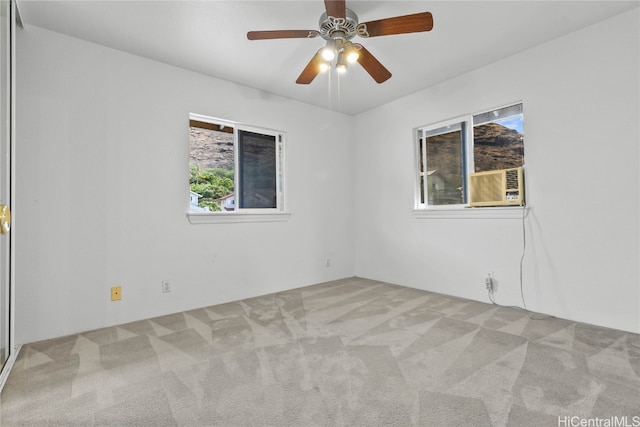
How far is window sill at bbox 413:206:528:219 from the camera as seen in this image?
287 centimetres

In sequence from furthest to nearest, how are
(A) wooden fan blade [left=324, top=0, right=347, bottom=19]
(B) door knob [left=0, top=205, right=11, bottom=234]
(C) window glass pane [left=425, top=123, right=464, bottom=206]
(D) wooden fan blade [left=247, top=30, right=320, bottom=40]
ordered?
1. (C) window glass pane [left=425, top=123, right=464, bottom=206]
2. (D) wooden fan blade [left=247, top=30, right=320, bottom=40]
3. (A) wooden fan blade [left=324, top=0, right=347, bottom=19]
4. (B) door knob [left=0, top=205, right=11, bottom=234]

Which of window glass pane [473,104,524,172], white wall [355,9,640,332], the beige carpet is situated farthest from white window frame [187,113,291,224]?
window glass pane [473,104,524,172]

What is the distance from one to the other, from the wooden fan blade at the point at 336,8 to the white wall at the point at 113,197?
1.85 metres

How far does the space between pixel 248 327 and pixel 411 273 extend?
7.03 ft

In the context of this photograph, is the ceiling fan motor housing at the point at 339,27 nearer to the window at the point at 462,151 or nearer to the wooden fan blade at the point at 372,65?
the wooden fan blade at the point at 372,65

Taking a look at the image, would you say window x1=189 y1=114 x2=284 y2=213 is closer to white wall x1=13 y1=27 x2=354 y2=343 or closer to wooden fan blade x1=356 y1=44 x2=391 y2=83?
white wall x1=13 y1=27 x2=354 y2=343

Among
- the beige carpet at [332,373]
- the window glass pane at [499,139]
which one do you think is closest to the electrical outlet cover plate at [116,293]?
the beige carpet at [332,373]

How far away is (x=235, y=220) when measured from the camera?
336 cm

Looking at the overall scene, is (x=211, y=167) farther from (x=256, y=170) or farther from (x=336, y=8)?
(x=336, y=8)

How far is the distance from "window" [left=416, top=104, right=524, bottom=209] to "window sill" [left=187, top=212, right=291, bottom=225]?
5.62ft

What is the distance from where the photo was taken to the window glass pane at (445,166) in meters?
3.46

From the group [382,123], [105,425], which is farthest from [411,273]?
[105,425]

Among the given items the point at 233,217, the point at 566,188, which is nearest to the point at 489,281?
the point at 566,188

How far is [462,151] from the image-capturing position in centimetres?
343
